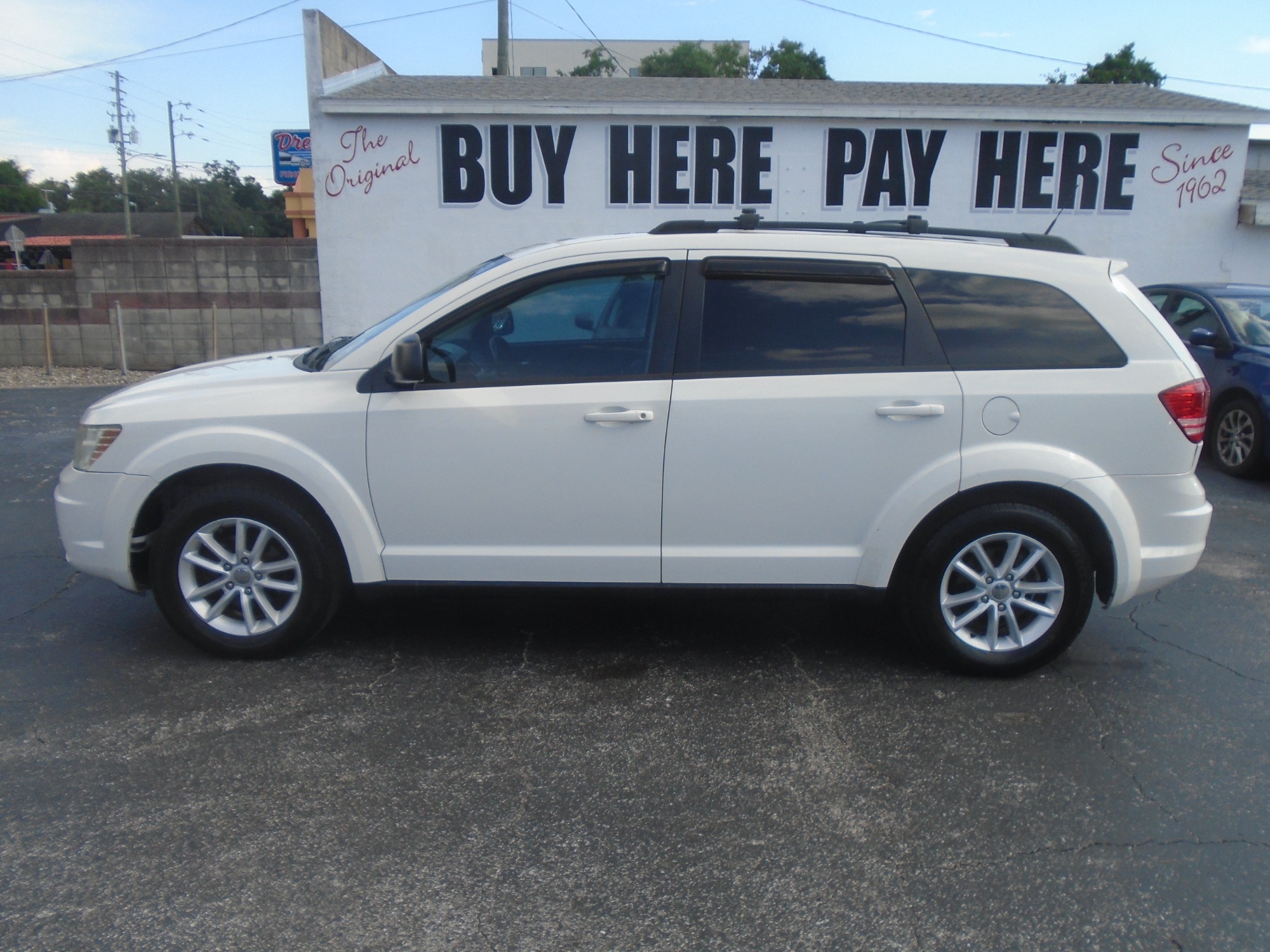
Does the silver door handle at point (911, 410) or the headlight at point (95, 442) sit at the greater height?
the silver door handle at point (911, 410)

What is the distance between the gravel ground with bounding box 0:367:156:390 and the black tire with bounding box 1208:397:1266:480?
12606mm

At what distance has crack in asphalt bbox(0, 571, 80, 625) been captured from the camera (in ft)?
15.8

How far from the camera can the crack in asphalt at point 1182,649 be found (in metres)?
4.35

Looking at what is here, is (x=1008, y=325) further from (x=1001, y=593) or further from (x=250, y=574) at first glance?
(x=250, y=574)

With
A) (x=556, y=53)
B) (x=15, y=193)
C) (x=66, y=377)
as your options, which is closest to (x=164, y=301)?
(x=66, y=377)

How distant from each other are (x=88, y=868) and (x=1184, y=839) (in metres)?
3.30

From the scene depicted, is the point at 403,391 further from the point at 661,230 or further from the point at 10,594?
the point at 10,594

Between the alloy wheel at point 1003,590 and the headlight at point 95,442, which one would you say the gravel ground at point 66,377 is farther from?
the alloy wheel at point 1003,590

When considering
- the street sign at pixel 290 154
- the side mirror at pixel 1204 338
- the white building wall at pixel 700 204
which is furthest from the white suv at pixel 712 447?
the street sign at pixel 290 154

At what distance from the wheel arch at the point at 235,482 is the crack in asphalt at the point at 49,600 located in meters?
1.05

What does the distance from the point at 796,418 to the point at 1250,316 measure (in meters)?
6.94

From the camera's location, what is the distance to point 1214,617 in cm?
511

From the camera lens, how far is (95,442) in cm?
424

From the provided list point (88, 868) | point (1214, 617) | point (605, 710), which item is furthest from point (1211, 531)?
point (88, 868)
